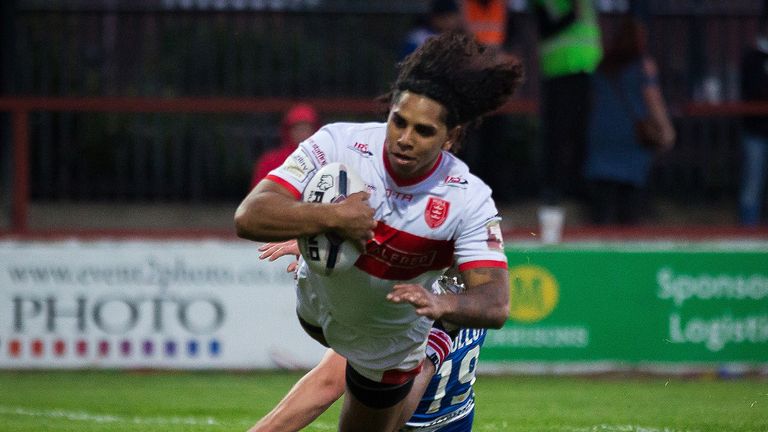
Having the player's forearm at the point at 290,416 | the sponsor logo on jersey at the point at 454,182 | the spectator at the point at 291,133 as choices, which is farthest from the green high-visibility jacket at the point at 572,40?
the sponsor logo on jersey at the point at 454,182

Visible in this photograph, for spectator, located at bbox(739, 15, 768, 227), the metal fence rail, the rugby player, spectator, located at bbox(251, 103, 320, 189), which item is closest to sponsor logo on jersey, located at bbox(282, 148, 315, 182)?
the rugby player

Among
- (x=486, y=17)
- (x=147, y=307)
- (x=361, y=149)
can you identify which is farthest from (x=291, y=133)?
(x=361, y=149)

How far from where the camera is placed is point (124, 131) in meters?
12.7

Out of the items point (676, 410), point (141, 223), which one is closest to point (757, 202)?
point (676, 410)

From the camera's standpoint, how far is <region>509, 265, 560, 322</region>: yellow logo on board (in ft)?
39.2

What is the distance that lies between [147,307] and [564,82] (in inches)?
172

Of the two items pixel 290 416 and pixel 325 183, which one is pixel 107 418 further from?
pixel 325 183

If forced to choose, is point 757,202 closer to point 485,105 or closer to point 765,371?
point 765,371

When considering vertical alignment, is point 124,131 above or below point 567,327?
above

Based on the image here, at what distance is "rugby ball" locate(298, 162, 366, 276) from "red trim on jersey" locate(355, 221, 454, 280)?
0.14m

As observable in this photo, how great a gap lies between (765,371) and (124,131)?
20.8ft

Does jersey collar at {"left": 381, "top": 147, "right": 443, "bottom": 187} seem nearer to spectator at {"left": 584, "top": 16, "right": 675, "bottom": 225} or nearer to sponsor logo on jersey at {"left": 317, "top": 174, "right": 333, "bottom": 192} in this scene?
sponsor logo on jersey at {"left": 317, "top": 174, "right": 333, "bottom": 192}

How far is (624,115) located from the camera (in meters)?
12.5

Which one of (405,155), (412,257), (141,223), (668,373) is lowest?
(668,373)
